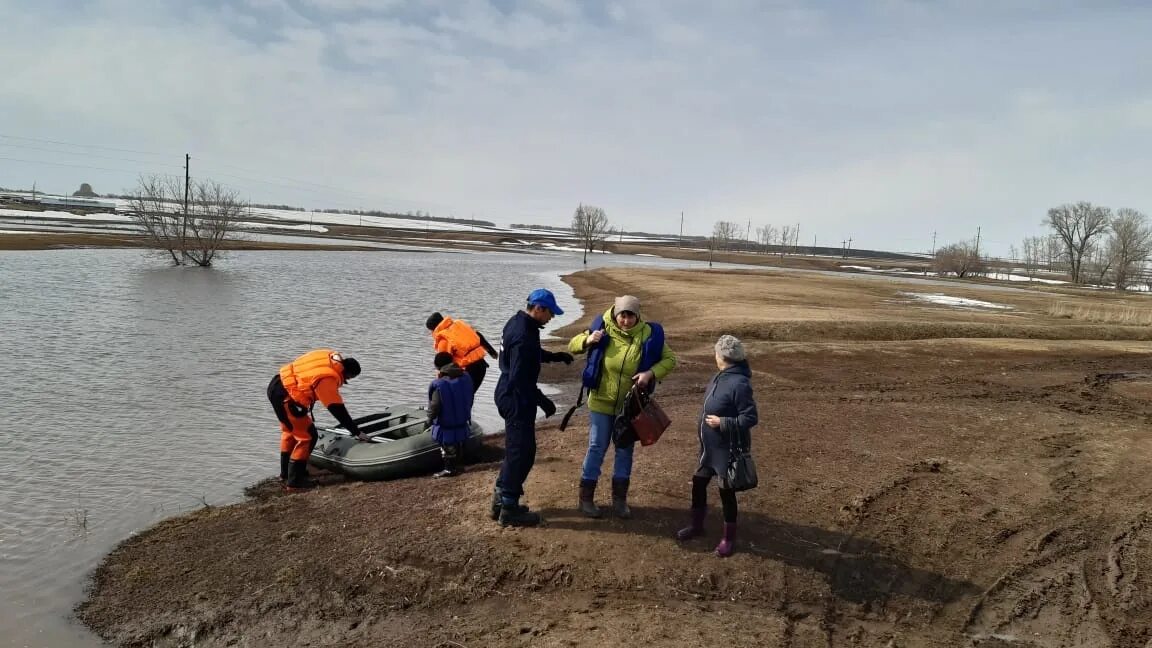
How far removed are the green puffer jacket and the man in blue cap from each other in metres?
0.35

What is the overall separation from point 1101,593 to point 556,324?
62.8 feet

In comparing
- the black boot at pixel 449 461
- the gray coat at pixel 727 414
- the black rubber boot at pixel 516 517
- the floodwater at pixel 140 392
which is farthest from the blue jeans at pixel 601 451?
the floodwater at pixel 140 392

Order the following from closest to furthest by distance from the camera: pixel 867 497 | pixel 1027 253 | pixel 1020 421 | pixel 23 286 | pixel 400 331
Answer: pixel 867 497 → pixel 1020 421 → pixel 400 331 → pixel 23 286 → pixel 1027 253

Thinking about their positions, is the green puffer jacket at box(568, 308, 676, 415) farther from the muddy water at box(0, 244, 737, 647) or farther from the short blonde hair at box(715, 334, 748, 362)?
the muddy water at box(0, 244, 737, 647)

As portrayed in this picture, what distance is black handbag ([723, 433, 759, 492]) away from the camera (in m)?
5.48

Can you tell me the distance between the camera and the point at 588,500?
640 cm

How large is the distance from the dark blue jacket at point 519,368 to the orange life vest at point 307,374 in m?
2.71

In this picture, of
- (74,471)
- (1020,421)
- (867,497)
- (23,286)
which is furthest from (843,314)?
(23,286)

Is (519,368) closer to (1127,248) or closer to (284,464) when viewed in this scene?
(284,464)

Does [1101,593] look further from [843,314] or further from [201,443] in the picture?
[843,314]

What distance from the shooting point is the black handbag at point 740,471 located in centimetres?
548

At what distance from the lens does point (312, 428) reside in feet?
26.9

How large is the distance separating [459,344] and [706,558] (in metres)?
4.27

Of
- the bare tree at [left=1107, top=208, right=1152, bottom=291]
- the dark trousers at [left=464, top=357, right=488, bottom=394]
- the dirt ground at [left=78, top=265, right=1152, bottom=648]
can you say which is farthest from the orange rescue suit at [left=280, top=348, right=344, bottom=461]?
the bare tree at [left=1107, top=208, right=1152, bottom=291]
